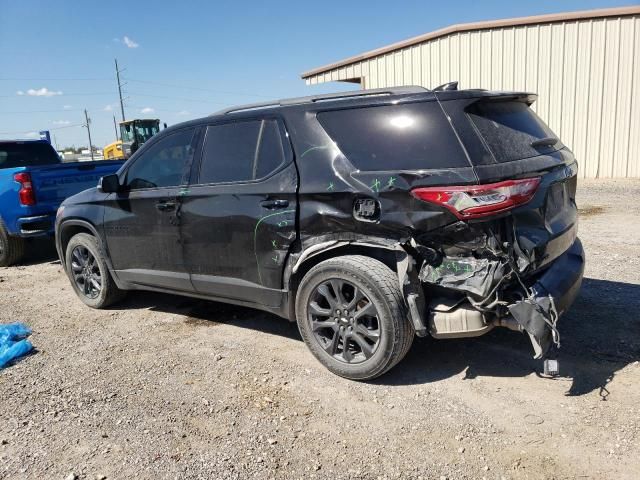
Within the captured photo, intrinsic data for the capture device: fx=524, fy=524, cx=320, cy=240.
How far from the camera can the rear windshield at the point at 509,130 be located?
320cm

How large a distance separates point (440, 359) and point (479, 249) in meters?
1.16

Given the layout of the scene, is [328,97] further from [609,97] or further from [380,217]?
[609,97]

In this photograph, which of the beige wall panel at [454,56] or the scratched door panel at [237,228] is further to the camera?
the beige wall panel at [454,56]

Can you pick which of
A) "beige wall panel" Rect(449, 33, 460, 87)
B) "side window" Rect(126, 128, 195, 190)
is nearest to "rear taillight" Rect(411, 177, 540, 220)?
"side window" Rect(126, 128, 195, 190)

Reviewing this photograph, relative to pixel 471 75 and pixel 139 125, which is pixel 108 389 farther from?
pixel 139 125

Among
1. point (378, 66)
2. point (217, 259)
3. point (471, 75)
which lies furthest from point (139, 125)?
point (217, 259)

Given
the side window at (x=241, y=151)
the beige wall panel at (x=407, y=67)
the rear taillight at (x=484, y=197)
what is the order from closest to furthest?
the rear taillight at (x=484, y=197), the side window at (x=241, y=151), the beige wall panel at (x=407, y=67)

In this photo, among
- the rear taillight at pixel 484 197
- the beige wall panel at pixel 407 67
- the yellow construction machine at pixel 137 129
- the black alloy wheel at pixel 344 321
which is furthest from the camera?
the yellow construction machine at pixel 137 129

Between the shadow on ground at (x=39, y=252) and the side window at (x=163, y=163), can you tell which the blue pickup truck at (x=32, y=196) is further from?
the side window at (x=163, y=163)

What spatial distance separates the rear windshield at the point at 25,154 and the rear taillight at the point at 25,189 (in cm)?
261

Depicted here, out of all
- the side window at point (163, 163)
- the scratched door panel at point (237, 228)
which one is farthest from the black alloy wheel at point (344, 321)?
the side window at point (163, 163)

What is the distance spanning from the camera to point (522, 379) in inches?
138

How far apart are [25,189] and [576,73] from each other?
12.9m

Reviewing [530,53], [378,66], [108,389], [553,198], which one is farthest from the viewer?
[378,66]
